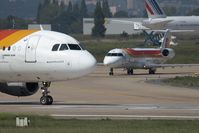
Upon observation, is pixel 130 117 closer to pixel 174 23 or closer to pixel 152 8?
pixel 174 23

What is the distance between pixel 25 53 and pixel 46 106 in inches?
92.1

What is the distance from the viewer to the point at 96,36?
192 meters

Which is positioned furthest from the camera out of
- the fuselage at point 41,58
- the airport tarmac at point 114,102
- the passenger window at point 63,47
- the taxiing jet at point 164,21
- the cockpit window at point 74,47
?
the taxiing jet at point 164,21

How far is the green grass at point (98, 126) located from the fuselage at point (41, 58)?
298 inches

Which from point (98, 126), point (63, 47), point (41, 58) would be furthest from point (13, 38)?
point (98, 126)

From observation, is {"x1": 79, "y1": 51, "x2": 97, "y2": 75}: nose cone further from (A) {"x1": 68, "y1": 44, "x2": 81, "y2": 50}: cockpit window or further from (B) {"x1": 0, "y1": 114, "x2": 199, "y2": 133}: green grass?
(B) {"x1": 0, "y1": 114, "x2": 199, "y2": 133}: green grass

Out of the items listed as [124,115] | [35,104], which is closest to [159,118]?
[124,115]

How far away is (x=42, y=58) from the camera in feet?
137

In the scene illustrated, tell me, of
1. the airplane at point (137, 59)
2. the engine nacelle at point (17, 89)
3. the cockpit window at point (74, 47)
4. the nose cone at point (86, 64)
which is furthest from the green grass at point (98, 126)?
the airplane at point (137, 59)

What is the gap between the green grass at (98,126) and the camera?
2950 cm

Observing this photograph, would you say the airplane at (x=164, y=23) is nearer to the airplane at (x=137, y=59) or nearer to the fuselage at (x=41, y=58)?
the airplane at (x=137, y=59)

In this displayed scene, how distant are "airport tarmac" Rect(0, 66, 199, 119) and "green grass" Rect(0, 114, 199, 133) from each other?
263 cm

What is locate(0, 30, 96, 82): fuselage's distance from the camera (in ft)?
136

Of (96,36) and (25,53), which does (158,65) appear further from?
(96,36)
